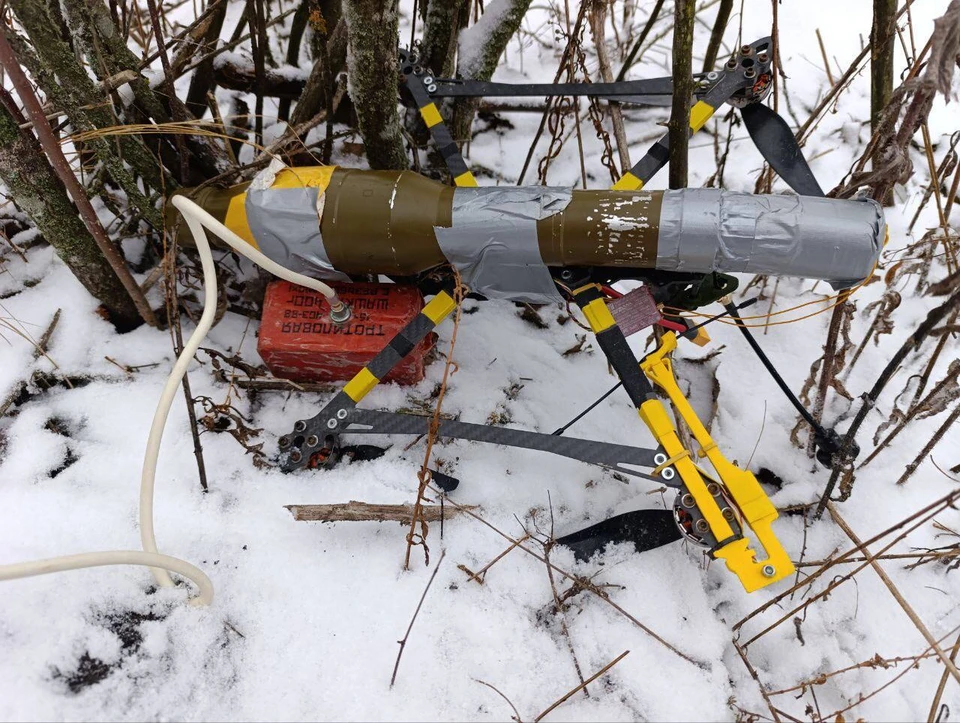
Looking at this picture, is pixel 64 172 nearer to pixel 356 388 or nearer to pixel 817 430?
pixel 356 388

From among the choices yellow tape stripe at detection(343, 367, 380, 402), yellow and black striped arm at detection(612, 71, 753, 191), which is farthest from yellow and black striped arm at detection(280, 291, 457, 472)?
yellow and black striped arm at detection(612, 71, 753, 191)

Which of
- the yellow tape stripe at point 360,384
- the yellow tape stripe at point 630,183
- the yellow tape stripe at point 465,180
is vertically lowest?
the yellow tape stripe at point 360,384

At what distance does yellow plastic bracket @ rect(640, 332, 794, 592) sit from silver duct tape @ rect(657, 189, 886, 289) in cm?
27

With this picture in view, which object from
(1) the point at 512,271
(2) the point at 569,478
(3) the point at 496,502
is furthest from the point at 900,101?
(3) the point at 496,502

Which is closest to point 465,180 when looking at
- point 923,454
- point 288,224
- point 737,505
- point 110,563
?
point 288,224

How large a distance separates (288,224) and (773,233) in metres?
0.91

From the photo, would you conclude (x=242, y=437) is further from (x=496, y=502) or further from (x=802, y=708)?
(x=802, y=708)

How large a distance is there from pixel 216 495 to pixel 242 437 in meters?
0.13

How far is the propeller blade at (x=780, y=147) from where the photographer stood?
1285 mm

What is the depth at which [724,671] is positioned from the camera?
1.15 meters

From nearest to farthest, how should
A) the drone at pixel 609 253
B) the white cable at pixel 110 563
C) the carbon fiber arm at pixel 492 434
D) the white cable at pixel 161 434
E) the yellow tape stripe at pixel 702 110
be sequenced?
1. the white cable at pixel 110 563
2. the white cable at pixel 161 434
3. the drone at pixel 609 253
4. the carbon fiber arm at pixel 492 434
5. the yellow tape stripe at pixel 702 110

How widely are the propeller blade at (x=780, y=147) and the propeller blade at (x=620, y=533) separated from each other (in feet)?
2.42

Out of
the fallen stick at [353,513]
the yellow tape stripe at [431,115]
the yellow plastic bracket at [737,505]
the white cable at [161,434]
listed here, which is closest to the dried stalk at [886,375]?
the yellow plastic bracket at [737,505]

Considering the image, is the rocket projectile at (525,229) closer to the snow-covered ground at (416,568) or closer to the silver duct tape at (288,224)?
the silver duct tape at (288,224)
